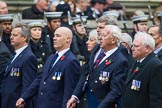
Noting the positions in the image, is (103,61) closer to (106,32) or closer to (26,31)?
(106,32)

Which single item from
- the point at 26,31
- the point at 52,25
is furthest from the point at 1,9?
the point at 26,31

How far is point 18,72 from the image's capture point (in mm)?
14234

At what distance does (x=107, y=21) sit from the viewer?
14352mm

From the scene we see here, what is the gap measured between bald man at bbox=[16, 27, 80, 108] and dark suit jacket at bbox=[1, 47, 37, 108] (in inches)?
22.1

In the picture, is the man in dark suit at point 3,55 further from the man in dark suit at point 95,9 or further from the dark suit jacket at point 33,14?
the man in dark suit at point 95,9

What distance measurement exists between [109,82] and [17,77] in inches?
79.2

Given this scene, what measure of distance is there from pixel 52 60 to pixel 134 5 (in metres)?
11.0

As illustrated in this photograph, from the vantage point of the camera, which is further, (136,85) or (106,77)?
(106,77)

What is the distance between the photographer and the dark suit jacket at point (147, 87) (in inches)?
464

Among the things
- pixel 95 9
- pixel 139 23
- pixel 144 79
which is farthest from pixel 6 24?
pixel 144 79

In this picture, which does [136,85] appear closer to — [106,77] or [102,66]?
[106,77]

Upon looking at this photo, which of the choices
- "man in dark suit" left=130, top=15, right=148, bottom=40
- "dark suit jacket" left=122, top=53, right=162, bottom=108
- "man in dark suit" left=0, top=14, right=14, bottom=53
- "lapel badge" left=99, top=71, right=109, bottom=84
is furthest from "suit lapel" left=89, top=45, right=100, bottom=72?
"man in dark suit" left=130, top=15, right=148, bottom=40

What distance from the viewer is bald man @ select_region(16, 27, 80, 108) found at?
1344 centimetres

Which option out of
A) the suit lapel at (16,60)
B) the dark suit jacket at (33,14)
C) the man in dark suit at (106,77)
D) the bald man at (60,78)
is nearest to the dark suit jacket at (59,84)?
the bald man at (60,78)
